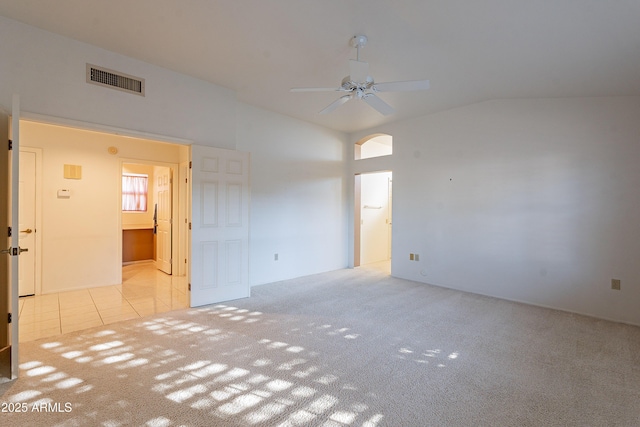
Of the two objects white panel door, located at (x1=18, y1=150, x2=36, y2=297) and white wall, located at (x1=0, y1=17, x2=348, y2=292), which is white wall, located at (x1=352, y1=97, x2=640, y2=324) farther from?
white panel door, located at (x1=18, y1=150, x2=36, y2=297)

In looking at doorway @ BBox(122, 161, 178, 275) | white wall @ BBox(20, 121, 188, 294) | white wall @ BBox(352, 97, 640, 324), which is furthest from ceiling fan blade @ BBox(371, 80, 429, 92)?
doorway @ BBox(122, 161, 178, 275)

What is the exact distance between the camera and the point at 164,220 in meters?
5.88

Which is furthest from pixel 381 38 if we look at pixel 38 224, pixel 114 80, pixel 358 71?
pixel 38 224

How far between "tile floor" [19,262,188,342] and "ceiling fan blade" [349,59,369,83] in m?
3.43

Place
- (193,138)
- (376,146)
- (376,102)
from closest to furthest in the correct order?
1. (376,102)
2. (193,138)
3. (376,146)

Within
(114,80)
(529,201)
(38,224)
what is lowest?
(38,224)

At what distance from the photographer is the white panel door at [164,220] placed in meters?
5.63

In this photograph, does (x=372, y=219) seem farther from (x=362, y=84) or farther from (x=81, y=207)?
(x=81, y=207)

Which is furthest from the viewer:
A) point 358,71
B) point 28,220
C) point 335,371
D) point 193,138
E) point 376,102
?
point 28,220

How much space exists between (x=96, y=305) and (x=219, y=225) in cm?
188

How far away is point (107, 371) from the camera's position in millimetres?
2209

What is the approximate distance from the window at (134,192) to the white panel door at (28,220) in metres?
2.63

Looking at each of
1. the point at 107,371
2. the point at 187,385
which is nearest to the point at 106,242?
the point at 107,371

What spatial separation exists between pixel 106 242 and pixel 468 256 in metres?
5.90
